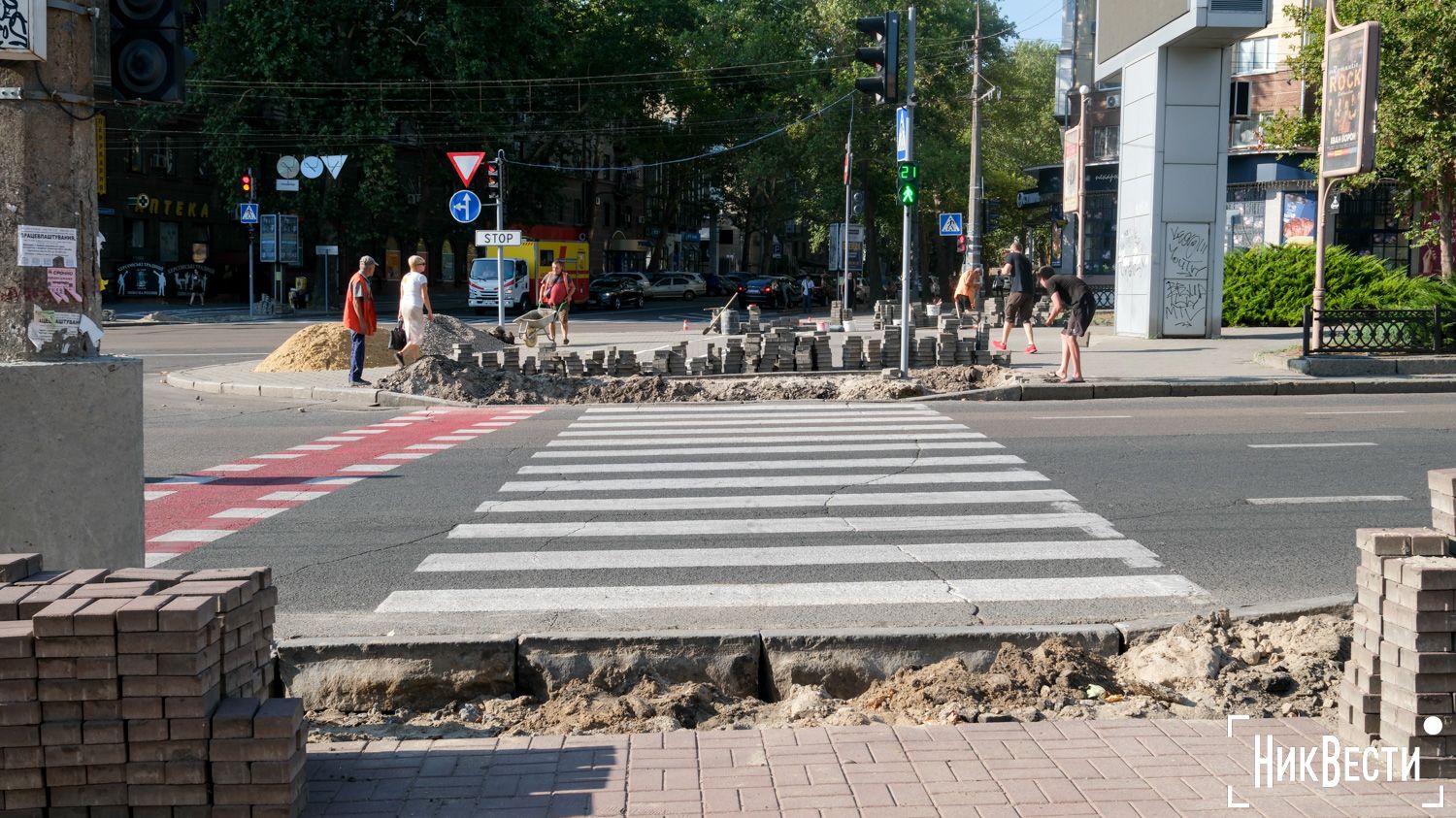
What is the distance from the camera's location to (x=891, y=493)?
9.74 meters

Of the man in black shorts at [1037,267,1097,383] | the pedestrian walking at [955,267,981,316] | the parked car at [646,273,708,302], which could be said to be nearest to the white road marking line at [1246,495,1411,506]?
the man in black shorts at [1037,267,1097,383]

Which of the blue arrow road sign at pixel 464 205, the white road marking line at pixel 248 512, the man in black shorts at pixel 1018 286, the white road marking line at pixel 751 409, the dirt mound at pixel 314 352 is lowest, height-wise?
the white road marking line at pixel 248 512

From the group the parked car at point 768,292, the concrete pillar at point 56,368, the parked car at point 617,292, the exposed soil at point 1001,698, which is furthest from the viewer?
the parked car at point 768,292

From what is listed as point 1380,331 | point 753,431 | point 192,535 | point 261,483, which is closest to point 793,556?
point 192,535

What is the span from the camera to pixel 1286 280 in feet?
98.6

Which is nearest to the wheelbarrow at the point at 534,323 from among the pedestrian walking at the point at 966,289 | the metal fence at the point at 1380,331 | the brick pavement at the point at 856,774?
the pedestrian walking at the point at 966,289

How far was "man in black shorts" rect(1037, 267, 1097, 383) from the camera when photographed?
57.4 feet

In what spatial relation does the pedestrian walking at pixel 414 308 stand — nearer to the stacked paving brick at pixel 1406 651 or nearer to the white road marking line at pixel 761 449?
the white road marking line at pixel 761 449

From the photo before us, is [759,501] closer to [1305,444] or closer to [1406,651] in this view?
[1406,651]

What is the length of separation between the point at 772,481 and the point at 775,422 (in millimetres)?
4438

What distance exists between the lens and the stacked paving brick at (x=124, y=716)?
3.72m

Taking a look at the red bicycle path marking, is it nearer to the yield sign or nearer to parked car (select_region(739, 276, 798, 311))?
the yield sign

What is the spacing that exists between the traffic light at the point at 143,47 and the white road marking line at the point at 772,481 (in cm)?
477

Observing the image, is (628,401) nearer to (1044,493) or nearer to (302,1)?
(1044,493)
